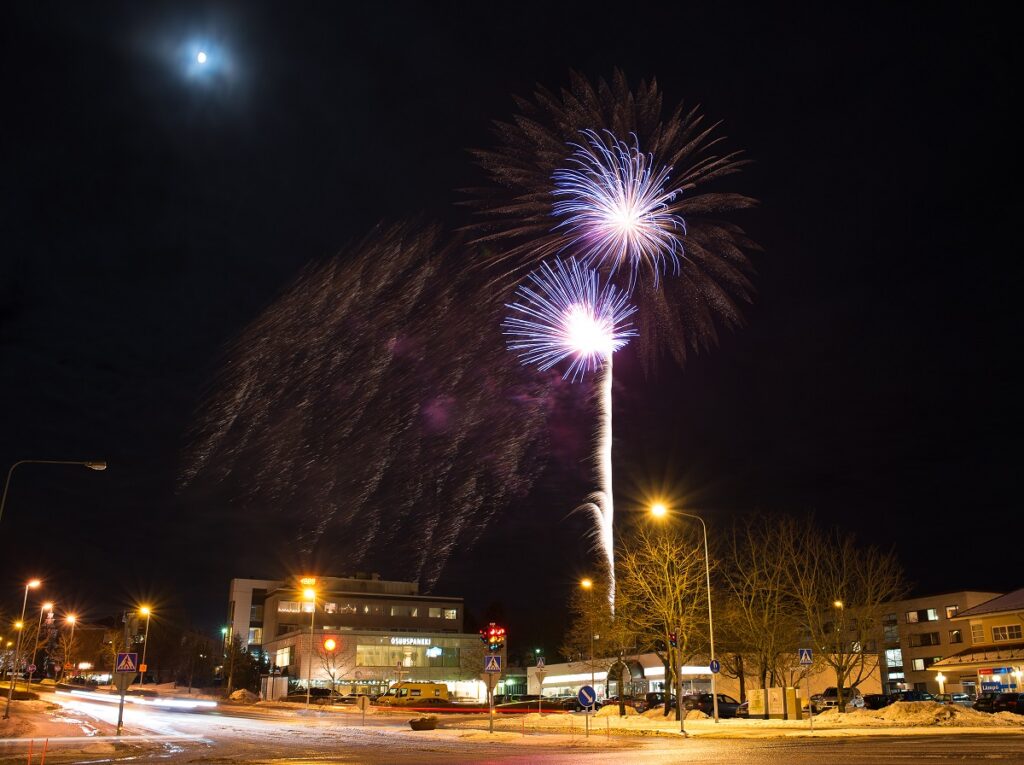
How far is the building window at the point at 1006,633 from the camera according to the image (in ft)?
198

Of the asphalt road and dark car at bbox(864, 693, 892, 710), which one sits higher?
the asphalt road

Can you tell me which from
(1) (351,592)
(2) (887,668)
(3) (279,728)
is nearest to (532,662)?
(1) (351,592)

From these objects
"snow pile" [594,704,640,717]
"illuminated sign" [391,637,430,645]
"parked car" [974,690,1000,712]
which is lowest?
"parked car" [974,690,1000,712]

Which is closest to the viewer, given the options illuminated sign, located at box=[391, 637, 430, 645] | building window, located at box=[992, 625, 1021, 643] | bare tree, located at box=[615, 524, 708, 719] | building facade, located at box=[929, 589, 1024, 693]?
bare tree, located at box=[615, 524, 708, 719]

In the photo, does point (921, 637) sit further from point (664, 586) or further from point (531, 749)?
point (531, 749)

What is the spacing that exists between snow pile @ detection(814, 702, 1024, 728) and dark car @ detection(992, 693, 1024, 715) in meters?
12.3

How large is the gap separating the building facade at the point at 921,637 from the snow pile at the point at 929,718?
55.4 meters

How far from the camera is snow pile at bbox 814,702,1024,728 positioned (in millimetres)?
32156

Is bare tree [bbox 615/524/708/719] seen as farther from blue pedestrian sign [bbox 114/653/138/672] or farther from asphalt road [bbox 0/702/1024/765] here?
blue pedestrian sign [bbox 114/653/138/672]

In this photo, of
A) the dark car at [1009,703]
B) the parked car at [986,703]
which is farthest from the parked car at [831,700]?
the dark car at [1009,703]

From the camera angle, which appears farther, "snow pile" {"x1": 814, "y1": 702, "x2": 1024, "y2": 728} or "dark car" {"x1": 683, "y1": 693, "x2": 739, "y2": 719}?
"dark car" {"x1": 683, "y1": 693, "x2": 739, "y2": 719}

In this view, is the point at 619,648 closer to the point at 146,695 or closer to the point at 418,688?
the point at 418,688

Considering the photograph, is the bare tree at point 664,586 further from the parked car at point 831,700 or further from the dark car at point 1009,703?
the dark car at point 1009,703

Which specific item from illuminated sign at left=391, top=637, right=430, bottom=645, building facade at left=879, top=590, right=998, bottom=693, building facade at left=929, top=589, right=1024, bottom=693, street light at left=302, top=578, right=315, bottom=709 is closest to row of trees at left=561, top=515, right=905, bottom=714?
building facade at left=929, top=589, right=1024, bottom=693
